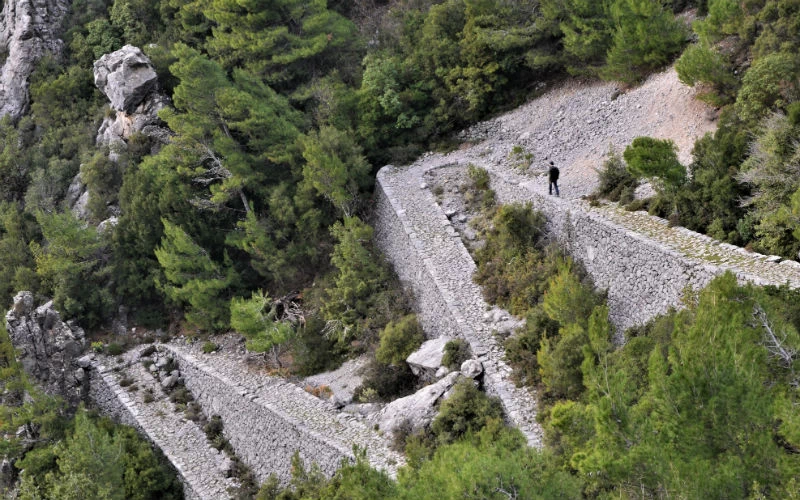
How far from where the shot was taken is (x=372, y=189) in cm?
2620

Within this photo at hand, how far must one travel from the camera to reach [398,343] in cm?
1912

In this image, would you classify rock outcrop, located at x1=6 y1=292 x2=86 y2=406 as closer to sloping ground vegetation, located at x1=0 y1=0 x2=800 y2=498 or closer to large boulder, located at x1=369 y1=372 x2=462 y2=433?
sloping ground vegetation, located at x1=0 y1=0 x2=800 y2=498

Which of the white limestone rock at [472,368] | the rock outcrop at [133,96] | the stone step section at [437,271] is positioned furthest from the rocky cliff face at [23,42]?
the white limestone rock at [472,368]

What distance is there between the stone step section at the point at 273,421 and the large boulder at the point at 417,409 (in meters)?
0.42

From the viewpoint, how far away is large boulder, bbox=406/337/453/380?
57.6 feet

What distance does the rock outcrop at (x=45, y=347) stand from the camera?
2214 cm

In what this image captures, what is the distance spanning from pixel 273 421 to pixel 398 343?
13.1ft

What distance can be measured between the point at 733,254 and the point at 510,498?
26.6 feet

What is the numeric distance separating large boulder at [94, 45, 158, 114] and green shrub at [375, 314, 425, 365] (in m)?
16.1

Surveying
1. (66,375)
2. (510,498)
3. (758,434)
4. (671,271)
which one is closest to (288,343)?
(66,375)

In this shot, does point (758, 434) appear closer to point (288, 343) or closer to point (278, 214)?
point (288, 343)

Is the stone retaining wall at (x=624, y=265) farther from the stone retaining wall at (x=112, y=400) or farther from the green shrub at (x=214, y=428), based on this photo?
the stone retaining wall at (x=112, y=400)

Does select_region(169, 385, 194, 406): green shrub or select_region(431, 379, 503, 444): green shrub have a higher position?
select_region(431, 379, 503, 444): green shrub

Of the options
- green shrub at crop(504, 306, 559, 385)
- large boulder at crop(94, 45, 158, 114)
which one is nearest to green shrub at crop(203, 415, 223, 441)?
green shrub at crop(504, 306, 559, 385)
